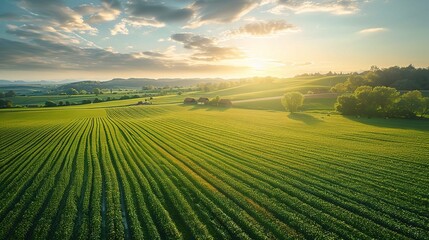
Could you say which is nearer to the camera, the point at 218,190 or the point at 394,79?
the point at 218,190

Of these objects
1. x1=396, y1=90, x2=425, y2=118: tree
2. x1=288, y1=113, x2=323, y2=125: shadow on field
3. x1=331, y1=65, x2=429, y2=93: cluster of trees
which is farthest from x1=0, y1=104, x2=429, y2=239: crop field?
x1=331, y1=65, x2=429, y2=93: cluster of trees

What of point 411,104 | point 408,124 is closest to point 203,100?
point 411,104

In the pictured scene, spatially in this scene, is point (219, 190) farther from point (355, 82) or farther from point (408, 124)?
point (355, 82)

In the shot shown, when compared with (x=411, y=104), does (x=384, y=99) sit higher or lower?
higher

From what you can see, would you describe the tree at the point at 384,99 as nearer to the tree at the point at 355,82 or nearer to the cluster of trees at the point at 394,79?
the cluster of trees at the point at 394,79

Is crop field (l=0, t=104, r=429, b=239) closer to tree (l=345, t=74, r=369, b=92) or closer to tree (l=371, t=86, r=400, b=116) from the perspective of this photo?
tree (l=371, t=86, r=400, b=116)

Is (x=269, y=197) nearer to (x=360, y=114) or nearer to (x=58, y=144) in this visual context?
(x=58, y=144)

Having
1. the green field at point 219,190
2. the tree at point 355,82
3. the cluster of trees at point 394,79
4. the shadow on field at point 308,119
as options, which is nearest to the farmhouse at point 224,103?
the shadow on field at point 308,119
